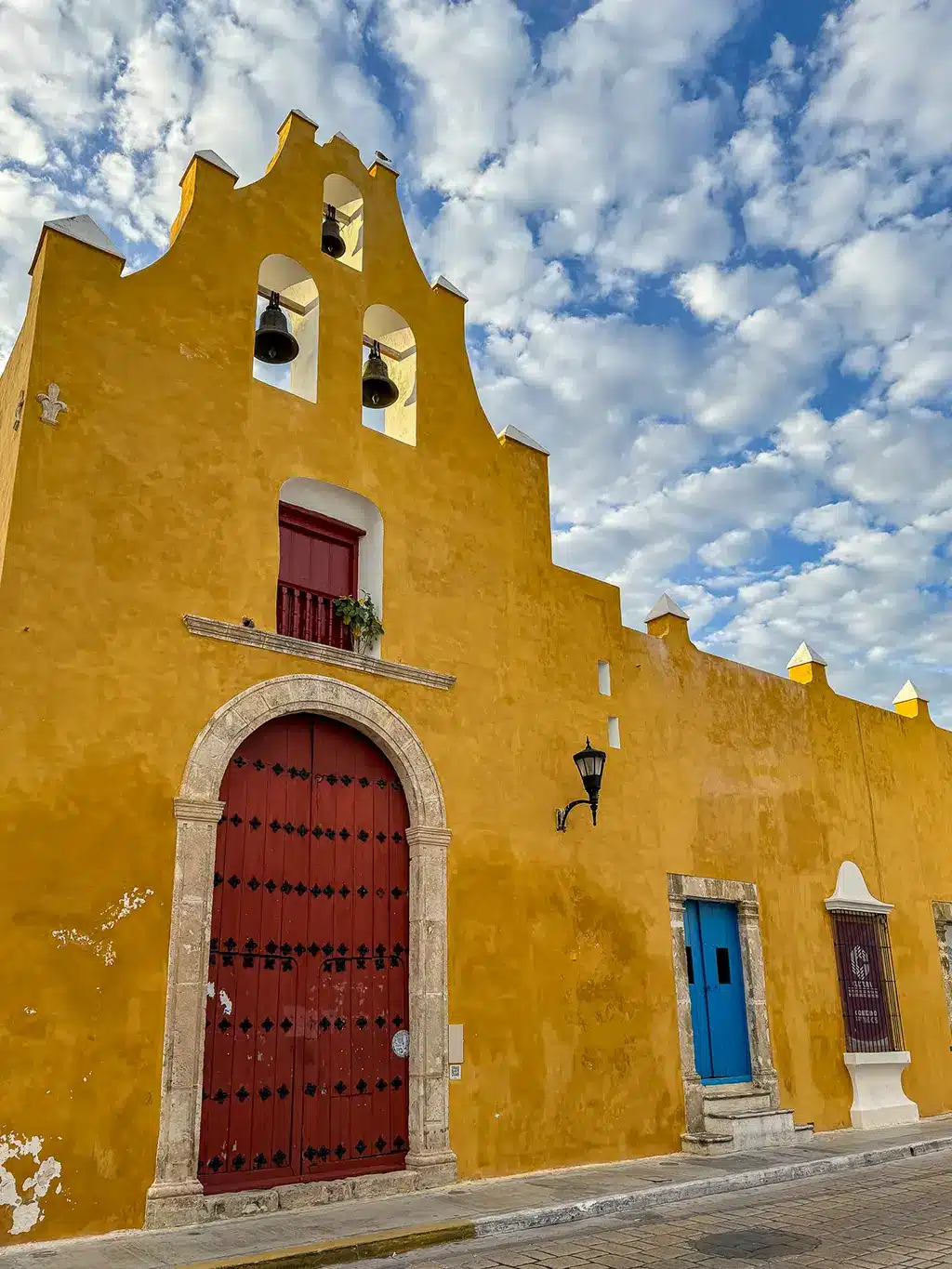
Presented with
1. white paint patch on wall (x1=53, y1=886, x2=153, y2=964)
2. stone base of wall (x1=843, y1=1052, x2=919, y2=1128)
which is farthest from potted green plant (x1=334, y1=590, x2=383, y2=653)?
stone base of wall (x1=843, y1=1052, x2=919, y2=1128)

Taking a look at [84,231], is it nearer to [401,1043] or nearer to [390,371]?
[390,371]

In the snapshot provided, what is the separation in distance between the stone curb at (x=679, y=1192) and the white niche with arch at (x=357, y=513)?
4.33 meters

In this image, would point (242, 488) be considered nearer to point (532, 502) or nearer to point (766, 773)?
point (532, 502)

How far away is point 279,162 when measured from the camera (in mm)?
9336

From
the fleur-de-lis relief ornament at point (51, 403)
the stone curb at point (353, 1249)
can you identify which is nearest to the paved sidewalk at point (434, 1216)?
the stone curb at point (353, 1249)

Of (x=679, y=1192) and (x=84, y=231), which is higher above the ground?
(x=84, y=231)

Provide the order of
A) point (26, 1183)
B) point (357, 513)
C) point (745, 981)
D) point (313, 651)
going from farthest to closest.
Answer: point (745, 981)
point (357, 513)
point (313, 651)
point (26, 1183)

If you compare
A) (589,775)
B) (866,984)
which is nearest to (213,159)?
(589,775)

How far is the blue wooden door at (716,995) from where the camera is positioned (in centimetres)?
1051

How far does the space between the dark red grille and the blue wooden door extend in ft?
16.1

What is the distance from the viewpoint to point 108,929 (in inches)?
262

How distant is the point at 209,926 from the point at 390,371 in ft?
Answer: 18.6

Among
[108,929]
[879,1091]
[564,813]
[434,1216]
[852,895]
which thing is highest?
[564,813]

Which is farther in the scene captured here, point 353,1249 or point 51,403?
point 51,403
